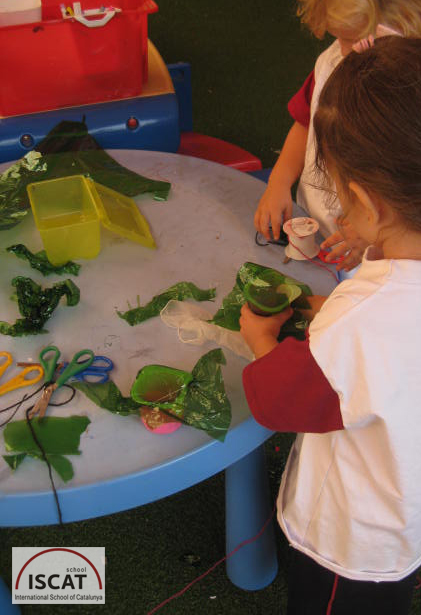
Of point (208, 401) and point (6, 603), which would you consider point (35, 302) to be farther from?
point (6, 603)

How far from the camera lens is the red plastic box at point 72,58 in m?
1.20

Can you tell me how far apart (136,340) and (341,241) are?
40 cm

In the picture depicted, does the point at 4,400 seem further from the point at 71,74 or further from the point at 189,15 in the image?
the point at 189,15

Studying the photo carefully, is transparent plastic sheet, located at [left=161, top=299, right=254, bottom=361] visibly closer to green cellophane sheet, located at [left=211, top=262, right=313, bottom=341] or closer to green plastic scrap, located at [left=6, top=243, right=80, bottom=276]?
green cellophane sheet, located at [left=211, top=262, right=313, bottom=341]

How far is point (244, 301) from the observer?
90cm

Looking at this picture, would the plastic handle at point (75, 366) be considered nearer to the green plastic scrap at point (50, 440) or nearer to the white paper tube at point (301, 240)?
the green plastic scrap at point (50, 440)

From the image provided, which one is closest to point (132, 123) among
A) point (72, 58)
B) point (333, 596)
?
point (72, 58)

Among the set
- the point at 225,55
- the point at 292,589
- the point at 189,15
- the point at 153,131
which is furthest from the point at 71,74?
the point at 189,15

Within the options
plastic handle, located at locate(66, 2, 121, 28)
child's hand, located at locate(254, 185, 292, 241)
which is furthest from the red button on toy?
child's hand, located at locate(254, 185, 292, 241)

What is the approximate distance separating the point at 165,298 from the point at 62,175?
0.40 meters

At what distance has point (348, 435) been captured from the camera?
0.74 m

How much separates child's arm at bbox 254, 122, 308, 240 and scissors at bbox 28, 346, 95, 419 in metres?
0.39

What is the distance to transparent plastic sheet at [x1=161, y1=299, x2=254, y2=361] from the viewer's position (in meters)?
0.85

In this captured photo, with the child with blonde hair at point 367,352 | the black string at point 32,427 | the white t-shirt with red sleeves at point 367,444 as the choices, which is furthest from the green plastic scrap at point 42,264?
the white t-shirt with red sleeves at point 367,444
